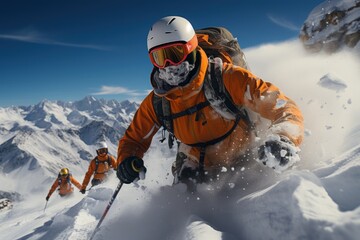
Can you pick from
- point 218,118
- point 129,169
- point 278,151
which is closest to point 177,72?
point 218,118

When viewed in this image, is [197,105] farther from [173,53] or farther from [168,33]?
[168,33]

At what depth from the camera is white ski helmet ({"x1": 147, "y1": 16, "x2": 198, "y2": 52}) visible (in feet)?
15.9

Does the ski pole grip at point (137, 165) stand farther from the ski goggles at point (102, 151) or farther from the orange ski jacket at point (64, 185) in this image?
the orange ski jacket at point (64, 185)

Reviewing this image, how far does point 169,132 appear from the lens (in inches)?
224

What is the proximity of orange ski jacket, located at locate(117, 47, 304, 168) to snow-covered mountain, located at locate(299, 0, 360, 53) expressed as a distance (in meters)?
20.1

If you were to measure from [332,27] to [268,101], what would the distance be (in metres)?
24.5

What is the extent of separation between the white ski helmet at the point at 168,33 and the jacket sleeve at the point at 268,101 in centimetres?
77

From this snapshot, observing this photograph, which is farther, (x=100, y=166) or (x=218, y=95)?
(x=100, y=166)

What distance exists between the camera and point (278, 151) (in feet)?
10.5

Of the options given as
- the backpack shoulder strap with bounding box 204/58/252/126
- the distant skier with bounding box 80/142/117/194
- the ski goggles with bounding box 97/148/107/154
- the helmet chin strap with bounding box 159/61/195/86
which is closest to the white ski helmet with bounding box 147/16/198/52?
the helmet chin strap with bounding box 159/61/195/86

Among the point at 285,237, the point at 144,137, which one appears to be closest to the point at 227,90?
the point at 144,137

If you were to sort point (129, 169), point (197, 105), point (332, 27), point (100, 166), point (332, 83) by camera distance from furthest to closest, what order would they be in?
point (332, 27) < point (100, 166) < point (332, 83) < point (129, 169) < point (197, 105)

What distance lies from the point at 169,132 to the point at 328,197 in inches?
138

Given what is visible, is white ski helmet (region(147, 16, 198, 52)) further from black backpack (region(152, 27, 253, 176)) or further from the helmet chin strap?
black backpack (region(152, 27, 253, 176))
